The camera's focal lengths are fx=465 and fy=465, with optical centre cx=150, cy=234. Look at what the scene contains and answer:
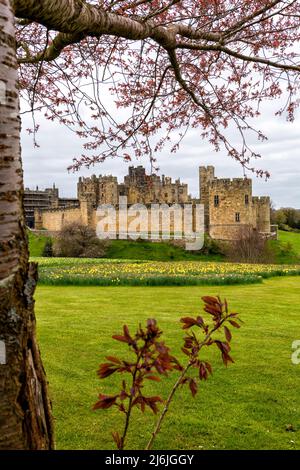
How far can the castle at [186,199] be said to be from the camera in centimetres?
5344

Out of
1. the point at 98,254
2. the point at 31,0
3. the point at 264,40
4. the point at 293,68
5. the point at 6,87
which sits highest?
the point at 264,40

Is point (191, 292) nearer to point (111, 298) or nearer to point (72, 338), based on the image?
point (111, 298)

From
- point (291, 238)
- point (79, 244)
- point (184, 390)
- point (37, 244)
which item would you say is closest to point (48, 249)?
point (79, 244)

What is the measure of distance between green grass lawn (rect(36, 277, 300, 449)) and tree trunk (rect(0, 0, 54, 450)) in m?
1.95

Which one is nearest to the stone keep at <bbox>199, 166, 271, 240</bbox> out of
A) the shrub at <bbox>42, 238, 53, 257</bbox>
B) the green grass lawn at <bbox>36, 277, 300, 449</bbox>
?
the shrub at <bbox>42, 238, 53, 257</bbox>

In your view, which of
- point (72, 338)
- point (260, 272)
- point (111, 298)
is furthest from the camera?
point (260, 272)

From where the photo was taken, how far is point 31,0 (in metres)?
2.95

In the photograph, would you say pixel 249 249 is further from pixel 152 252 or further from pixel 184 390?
pixel 184 390

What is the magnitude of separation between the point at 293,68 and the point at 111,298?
8.34 meters

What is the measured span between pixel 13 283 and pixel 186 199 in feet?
221

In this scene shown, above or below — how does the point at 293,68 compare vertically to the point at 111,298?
above

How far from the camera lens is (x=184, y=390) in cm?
520

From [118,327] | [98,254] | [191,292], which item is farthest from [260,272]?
[98,254]

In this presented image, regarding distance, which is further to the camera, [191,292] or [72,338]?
[191,292]
